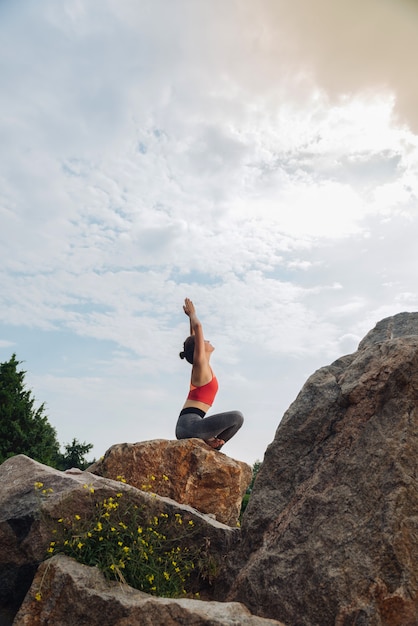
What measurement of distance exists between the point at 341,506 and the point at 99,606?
2.67 meters

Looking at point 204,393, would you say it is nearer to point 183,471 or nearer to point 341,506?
point 183,471

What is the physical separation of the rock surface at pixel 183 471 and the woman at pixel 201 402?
1.80ft

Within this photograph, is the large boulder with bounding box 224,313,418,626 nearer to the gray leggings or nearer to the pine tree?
the gray leggings

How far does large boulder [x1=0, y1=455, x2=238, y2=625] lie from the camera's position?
7.12m

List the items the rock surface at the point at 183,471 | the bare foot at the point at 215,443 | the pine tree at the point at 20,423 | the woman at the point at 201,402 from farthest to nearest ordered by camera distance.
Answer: the pine tree at the point at 20,423, the woman at the point at 201,402, the bare foot at the point at 215,443, the rock surface at the point at 183,471

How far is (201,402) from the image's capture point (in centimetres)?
1200

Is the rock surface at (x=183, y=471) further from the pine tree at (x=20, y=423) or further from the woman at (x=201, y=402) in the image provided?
the pine tree at (x=20, y=423)

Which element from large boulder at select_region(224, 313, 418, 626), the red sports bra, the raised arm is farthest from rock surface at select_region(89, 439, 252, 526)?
large boulder at select_region(224, 313, 418, 626)

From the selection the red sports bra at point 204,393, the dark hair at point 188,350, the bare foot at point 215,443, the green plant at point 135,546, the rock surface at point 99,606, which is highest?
the dark hair at point 188,350

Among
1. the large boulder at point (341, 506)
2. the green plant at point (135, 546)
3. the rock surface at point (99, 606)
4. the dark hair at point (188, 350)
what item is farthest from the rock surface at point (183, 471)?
the rock surface at point (99, 606)

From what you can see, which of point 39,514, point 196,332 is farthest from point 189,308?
point 39,514

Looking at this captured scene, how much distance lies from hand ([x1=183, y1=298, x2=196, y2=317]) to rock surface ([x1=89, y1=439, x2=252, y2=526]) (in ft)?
9.27

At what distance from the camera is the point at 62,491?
290 inches

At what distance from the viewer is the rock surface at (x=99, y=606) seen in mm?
5684
